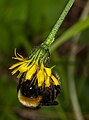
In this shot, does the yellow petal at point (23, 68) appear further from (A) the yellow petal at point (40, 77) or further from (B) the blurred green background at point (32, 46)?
(B) the blurred green background at point (32, 46)

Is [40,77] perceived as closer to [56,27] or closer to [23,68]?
[23,68]

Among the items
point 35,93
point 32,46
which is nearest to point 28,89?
point 35,93

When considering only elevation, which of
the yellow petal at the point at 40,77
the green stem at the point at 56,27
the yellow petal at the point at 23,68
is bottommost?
the yellow petal at the point at 40,77

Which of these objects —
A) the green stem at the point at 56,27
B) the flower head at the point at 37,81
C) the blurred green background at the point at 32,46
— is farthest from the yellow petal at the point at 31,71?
the blurred green background at the point at 32,46

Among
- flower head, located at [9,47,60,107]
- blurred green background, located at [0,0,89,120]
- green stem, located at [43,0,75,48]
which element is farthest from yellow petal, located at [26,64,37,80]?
blurred green background, located at [0,0,89,120]

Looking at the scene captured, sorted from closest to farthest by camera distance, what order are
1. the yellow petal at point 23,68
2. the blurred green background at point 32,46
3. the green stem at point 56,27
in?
the green stem at point 56,27
the yellow petal at point 23,68
the blurred green background at point 32,46

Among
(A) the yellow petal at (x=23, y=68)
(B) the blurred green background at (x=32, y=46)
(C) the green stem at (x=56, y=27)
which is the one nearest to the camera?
(C) the green stem at (x=56, y=27)

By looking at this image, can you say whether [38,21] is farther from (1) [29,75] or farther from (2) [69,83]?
(1) [29,75]

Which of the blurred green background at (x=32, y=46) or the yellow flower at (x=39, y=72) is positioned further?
the blurred green background at (x=32, y=46)

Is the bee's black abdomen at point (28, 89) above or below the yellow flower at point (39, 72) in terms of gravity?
below
